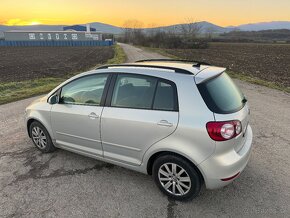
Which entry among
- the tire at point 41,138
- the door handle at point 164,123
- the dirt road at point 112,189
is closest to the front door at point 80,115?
the tire at point 41,138

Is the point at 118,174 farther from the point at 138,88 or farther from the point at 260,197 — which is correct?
the point at 260,197

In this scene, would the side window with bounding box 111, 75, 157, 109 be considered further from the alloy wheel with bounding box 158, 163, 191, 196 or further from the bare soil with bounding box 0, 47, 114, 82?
the bare soil with bounding box 0, 47, 114, 82

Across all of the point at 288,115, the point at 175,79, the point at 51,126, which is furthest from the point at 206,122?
the point at 288,115

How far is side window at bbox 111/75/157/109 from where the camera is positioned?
12.0 ft

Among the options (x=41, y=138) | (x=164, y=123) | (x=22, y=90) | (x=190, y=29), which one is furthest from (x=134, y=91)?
(x=190, y=29)

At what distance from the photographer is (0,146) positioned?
5516 mm

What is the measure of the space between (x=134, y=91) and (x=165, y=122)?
72 cm

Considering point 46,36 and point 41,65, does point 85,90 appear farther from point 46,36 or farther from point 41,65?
point 46,36

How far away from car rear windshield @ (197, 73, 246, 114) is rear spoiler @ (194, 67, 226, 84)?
0.04 m

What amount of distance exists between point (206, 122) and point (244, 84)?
10.3 m

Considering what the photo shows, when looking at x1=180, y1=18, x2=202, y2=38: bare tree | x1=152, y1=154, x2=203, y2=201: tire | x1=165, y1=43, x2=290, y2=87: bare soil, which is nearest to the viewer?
x1=152, y1=154, x2=203, y2=201: tire

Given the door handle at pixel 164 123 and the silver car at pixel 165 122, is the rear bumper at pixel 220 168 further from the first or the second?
the door handle at pixel 164 123

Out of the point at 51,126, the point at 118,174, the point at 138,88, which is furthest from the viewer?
the point at 51,126

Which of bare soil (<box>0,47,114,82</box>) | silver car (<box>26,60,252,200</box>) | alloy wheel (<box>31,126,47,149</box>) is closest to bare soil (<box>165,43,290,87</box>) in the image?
silver car (<box>26,60,252,200</box>)
